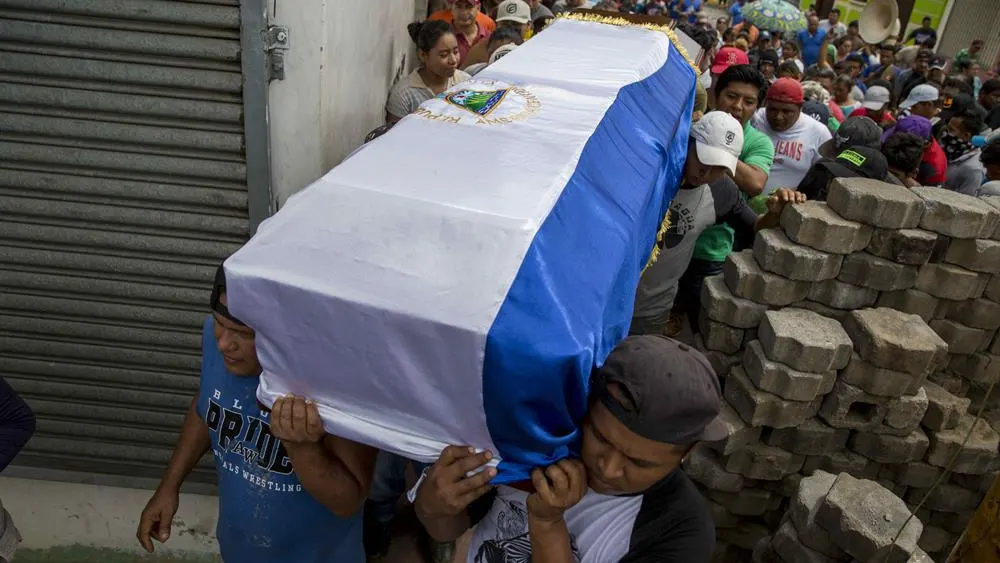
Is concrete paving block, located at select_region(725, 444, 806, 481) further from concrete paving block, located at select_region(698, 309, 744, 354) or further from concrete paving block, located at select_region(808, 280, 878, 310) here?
concrete paving block, located at select_region(808, 280, 878, 310)

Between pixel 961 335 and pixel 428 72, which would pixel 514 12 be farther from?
pixel 961 335

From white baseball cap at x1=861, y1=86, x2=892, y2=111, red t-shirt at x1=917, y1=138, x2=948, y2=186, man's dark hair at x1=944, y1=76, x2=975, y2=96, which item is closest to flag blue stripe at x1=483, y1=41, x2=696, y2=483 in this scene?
red t-shirt at x1=917, y1=138, x2=948, y2=186

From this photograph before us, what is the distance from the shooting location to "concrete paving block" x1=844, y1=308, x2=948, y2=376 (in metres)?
2.99

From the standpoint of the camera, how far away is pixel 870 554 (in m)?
2.53

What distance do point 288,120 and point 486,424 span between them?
4.96ft

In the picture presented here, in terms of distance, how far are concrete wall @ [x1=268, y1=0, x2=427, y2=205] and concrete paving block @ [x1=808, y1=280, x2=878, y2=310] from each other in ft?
7.75

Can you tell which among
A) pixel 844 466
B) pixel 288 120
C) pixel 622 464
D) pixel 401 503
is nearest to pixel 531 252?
pixel 622 464

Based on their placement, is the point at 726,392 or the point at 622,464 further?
the point at 726,392

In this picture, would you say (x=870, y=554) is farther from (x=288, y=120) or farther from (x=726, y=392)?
(x=288, y=120)

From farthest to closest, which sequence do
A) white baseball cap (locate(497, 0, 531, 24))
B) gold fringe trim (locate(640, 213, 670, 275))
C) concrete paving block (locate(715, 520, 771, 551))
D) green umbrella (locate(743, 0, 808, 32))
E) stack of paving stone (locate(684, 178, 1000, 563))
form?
green umbrella (locate(743, 0, 808, 32))
white baseball cap (locate(497, 0, 531, 24))
concrete paving block (locate(715, 520, 771, 551))
stack of paving stone (locate(684, 178, 1000, 563))
gold fringe trim (locate(640, 213, 670, 275))

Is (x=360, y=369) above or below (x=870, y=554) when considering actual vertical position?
above

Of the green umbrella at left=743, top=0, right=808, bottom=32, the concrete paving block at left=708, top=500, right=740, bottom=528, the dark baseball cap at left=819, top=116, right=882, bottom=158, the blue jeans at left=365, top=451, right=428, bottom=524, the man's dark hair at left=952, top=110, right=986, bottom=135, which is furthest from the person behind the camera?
the green umbrella at left=743, top=0, right=808, bottom=32

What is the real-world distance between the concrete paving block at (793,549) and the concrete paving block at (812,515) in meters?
0.01

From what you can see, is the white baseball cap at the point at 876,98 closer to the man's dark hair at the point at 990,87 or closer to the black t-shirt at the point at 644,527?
the man's dark hair at the point at 990,87
